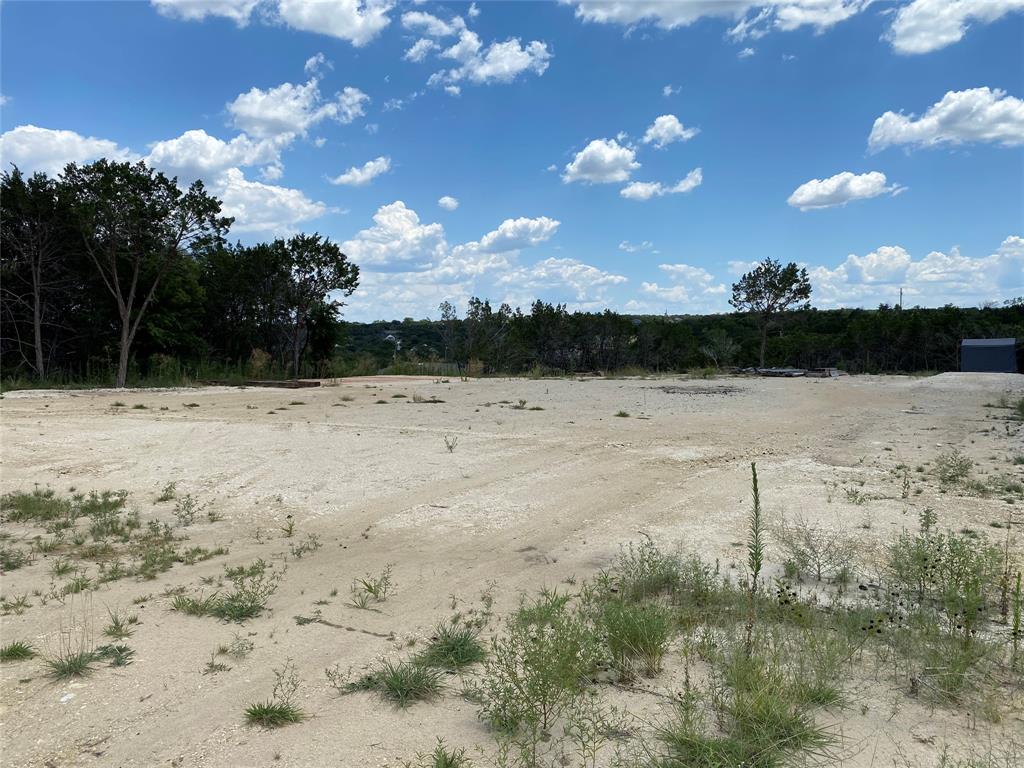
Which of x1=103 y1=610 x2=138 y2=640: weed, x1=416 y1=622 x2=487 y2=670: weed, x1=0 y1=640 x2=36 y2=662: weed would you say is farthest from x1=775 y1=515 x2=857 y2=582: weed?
x1=0 y1=640 x2=36 y2=662: weed

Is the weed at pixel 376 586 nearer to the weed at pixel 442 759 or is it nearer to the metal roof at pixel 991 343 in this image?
the weed at pixel 442 759

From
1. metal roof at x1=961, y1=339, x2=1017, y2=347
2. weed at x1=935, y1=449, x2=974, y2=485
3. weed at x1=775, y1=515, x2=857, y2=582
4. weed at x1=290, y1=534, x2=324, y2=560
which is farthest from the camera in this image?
metal roof at x1=961, y1=339, x2=1017, y2=347

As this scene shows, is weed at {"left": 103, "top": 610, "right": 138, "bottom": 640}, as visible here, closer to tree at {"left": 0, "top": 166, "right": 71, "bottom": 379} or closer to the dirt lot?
the dirt lot

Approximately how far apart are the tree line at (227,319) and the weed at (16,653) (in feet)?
60.3

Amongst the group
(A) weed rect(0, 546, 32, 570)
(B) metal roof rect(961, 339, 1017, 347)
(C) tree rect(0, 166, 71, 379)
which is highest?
(C) tree rect(0, 166, 71, 379)

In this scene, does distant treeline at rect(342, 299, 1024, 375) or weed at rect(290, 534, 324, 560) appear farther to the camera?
distant treeline at rect(342, 299, 1024, 375)

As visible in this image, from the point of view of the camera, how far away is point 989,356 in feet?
114

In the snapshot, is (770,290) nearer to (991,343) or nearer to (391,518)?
(991,343)

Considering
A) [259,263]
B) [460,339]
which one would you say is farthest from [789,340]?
[259,263]

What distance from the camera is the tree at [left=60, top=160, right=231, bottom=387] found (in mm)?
18266

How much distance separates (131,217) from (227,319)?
10055mm

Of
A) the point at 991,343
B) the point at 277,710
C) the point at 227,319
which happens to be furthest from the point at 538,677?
the point at 991,343

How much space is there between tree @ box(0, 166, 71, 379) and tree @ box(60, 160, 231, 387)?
1024mm

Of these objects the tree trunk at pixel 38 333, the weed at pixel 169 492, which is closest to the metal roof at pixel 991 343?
the weed at pixel 169 492
